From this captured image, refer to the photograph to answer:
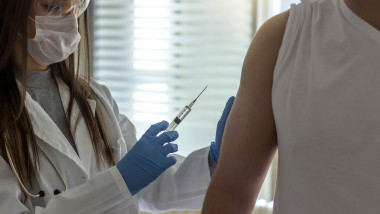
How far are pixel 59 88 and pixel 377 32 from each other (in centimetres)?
111

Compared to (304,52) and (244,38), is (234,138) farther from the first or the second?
(244,38)

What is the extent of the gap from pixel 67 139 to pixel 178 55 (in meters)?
1.36

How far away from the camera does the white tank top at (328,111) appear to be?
747 millimetres

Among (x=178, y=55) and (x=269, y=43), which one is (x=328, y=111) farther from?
(x=178, y=55)

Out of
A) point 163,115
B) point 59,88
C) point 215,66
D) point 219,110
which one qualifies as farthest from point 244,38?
point 59,88

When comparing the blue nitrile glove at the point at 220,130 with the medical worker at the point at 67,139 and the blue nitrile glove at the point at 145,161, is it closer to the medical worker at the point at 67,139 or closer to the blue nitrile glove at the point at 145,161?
the medical worker at the point at 67,139

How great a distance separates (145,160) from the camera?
4.51 feet

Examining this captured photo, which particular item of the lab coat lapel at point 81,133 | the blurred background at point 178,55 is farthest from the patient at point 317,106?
the blurred background at point 178,55

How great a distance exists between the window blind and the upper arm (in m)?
1.78

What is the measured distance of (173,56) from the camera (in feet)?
9.24

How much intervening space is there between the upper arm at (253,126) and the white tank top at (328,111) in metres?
0.03

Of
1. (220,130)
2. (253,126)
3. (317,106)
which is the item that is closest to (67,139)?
(220,130)

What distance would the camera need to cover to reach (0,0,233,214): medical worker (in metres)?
1.33

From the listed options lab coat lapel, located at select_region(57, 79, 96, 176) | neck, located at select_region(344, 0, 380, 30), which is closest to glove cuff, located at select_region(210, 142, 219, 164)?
lab coat lapel, located at select_region(57, 79, 96, 176)
